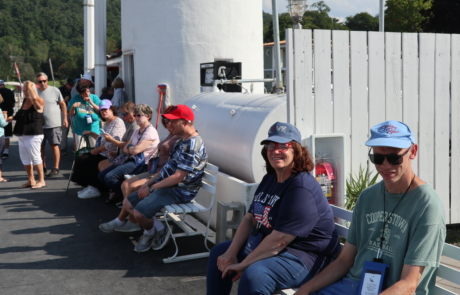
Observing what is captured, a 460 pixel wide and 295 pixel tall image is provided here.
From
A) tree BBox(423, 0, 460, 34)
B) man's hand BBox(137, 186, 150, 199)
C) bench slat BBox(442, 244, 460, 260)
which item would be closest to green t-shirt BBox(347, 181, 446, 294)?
bench slat BBox(442, 244, 460, 260)

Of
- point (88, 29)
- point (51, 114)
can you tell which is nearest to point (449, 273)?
point (51, 114)

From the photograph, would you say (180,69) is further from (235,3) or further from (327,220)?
(327,220)

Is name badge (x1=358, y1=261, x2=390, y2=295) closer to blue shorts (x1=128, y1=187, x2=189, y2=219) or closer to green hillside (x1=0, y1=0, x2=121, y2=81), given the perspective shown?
blue shorts (x1=128, y1=187, x2=189, y2=219)

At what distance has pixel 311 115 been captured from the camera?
17.2ft

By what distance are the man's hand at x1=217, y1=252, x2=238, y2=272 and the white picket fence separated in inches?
73.2

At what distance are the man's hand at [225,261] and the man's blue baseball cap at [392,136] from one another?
1.39 meters

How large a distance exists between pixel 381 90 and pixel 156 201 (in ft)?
8.65

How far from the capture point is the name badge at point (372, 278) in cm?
278

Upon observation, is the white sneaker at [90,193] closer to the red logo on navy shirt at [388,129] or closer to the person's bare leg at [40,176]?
the person's bare leg at [40,176]

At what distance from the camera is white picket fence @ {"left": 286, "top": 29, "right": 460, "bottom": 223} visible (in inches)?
204

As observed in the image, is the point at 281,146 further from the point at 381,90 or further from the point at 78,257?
the point at 78,257

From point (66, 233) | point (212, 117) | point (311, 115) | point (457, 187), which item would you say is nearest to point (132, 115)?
point (212, 117)

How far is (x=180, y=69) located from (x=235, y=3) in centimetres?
190

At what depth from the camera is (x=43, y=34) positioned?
97.8 m
